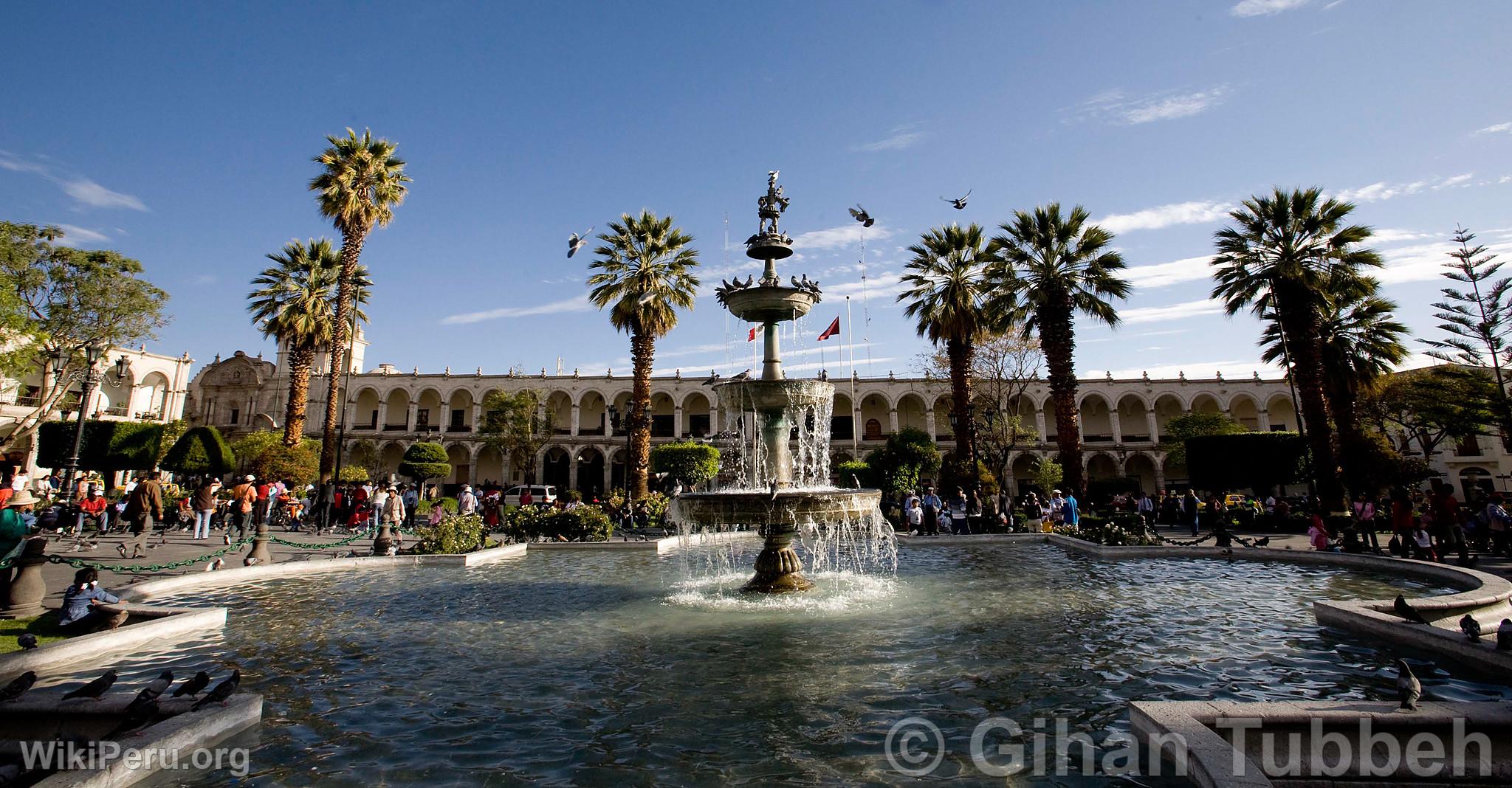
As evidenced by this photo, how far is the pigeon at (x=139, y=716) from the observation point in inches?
151

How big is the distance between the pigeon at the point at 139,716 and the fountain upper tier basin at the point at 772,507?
17.0 feet

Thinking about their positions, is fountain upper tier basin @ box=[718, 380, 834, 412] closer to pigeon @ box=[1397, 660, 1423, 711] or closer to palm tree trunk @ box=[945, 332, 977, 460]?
pigeon @ box=[1397, 660, 1423, 711]

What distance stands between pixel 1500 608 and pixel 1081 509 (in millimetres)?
15621

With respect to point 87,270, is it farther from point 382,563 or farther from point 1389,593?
point 1389,593

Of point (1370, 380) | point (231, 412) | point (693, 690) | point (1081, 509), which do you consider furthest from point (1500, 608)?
point (231, 412)

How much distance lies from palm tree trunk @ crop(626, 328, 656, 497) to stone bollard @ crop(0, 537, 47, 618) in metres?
15.8

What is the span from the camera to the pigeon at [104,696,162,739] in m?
3.83

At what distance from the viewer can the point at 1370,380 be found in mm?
23531

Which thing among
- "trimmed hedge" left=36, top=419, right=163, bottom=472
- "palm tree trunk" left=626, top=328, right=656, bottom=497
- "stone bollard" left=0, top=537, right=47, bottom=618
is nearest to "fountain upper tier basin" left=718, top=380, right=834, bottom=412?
"stone bollard" left=0, top=537, right=47, bottom=618

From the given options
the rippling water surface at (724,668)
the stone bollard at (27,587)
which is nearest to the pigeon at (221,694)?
the rippling water surface at (724,668)

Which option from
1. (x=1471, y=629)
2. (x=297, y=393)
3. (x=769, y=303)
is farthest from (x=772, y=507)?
(x=297, y=393)

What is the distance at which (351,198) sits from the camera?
2527 centimetres

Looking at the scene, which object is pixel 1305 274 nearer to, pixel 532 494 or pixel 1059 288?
pixel 1059 288

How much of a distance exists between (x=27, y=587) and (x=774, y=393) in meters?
8.75
